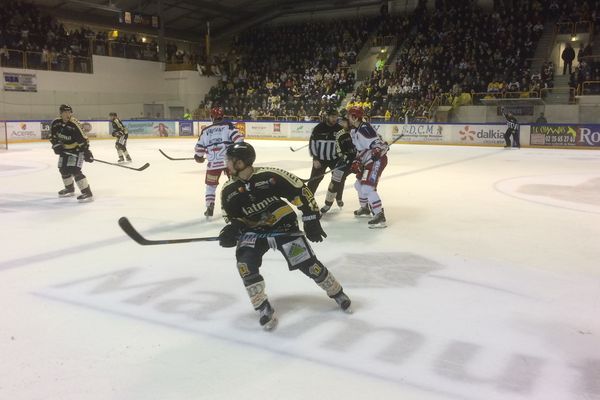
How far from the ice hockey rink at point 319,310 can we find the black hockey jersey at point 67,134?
109cm

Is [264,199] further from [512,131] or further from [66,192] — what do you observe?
[512,131]

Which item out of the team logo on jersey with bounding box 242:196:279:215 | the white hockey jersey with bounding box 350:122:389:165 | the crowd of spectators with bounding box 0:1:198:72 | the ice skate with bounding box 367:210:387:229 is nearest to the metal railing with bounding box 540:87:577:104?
the white hockey jersey with bounding box 350:122:389:165

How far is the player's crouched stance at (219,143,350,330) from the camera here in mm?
3203

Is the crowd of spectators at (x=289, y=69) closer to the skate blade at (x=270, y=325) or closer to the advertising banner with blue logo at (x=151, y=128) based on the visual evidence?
the advertising banner with blue logo at (x=151, y=128)

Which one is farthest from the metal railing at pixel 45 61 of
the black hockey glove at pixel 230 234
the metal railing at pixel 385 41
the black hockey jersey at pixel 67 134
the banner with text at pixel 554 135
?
the black hockey glove at pixel 230 234

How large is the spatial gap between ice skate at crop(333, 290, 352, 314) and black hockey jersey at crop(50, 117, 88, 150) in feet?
19.1

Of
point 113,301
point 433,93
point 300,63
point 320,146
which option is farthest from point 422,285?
point 300,63

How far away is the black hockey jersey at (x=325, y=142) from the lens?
689 cm

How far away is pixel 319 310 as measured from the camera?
3650 millimetres

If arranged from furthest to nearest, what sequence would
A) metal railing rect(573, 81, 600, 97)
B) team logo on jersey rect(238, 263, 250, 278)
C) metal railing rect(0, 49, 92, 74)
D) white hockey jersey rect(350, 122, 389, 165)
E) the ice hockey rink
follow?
metal railing rect(0, 49, 92, 74) → metal railing rect(573, 81, 600, 97) → white hockey jersey rect(350, 122, 389, 165) → team logo on jersey rect(238, 263, 250, 278) → the ice hockey rink

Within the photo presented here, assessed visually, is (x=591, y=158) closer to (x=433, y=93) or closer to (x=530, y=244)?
(x=433, y=93)

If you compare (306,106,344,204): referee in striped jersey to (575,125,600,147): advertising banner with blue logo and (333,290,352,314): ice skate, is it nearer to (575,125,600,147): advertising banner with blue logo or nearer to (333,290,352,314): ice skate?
(333,290,352,314): ice skate

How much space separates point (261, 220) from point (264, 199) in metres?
0.16

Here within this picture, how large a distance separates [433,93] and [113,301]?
2039 cm
